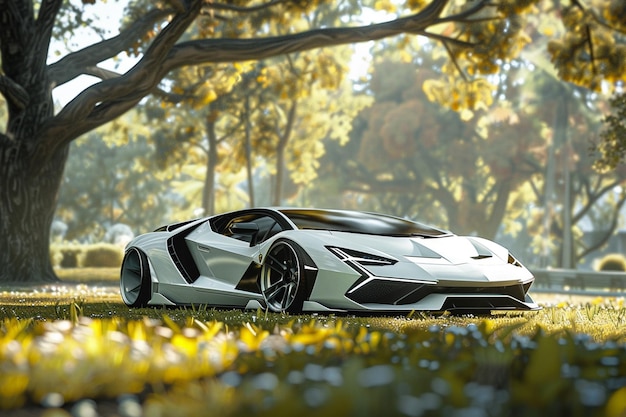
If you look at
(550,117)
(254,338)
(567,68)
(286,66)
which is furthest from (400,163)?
(254,338)

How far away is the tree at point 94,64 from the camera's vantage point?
49.2 feet

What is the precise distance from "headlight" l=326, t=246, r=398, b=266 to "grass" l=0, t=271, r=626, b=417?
2549mm

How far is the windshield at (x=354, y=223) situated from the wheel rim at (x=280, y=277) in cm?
43

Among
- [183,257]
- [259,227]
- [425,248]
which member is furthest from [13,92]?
[425,248]

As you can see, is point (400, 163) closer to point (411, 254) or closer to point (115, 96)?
point (115, 96)

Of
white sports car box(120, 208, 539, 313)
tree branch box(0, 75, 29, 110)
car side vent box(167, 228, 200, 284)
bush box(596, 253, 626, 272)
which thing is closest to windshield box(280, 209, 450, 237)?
white sports car box(120, 208, 539, 313)

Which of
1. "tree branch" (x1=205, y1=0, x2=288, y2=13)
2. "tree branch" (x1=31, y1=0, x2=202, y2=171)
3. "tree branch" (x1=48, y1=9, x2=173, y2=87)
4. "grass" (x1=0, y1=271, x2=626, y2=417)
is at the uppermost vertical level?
"tree branch" (x1=205, y1=0, x2=288, y2=13)

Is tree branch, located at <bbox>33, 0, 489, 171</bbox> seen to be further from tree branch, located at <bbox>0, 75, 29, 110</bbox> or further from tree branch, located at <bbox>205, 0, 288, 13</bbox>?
tree branch, located at <bbox>205, 0, 288, 13</bbox>

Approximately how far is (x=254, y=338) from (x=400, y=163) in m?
49.0

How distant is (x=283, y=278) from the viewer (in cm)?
721

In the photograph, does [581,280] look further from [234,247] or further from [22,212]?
[234,247]

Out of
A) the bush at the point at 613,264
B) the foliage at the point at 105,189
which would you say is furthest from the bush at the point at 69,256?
the foliage at the point at 105,189

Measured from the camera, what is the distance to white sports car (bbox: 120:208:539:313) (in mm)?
6723

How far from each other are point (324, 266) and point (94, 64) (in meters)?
11.7
